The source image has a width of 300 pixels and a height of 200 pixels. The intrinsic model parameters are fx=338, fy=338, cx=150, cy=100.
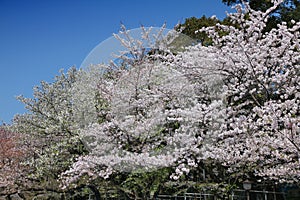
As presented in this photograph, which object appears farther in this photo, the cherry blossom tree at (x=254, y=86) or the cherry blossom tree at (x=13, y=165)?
the cherry blossom tree at (x=13, y=165)

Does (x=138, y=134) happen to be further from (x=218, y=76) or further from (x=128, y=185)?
(x=218, y=76)

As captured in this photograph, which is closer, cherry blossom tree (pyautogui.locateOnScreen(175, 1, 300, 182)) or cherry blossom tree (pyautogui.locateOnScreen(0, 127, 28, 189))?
cherry blossom tree (pyautogui.locateOnScreen(175, 1, 300, 182))

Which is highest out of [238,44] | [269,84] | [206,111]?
[238,44]

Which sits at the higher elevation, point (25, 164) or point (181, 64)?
point (181, 64)

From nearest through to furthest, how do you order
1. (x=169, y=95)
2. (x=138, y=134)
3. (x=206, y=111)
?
(x=206, y=111), (x=169, y=95), (x=138, y=134)

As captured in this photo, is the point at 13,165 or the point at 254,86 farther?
the point at 13,165

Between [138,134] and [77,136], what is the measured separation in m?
1.70

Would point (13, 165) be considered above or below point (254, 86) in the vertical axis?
below

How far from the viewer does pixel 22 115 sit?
8.35m

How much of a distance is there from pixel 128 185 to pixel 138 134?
4.50ft

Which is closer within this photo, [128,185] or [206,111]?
[206,111]

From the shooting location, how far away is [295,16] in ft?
29.7

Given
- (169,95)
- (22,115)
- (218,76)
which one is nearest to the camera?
(218,76)

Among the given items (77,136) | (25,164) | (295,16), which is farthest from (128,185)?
(295,16)
